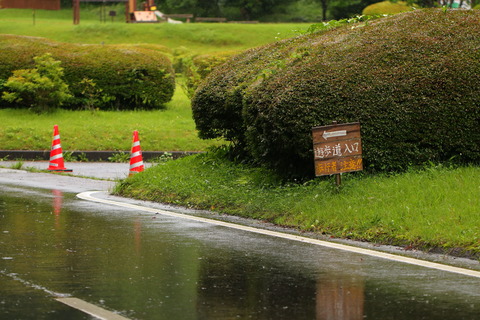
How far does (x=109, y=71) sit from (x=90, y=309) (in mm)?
Result: 20891

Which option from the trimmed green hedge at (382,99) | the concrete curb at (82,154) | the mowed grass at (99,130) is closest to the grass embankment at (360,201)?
the trimmed green hedge at (382,99)

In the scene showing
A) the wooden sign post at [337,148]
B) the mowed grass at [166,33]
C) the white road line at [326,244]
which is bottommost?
the white road line at [326,244]

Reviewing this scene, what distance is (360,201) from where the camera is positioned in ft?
34.9

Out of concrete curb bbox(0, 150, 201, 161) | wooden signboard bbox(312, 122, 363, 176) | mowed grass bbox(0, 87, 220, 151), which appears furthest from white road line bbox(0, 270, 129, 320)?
mowed grass bbox(0, 87, 220, 151)

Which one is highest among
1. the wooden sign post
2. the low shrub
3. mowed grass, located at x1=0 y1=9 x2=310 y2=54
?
mowed grass, located at x1=0 y1=9 x2=310 y2=54

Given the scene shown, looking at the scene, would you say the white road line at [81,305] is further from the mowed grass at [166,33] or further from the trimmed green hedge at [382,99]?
the mowed grass at [166,33]

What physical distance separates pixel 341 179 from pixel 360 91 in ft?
3.87

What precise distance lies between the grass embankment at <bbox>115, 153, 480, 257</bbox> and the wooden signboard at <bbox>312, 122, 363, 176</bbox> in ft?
1.08

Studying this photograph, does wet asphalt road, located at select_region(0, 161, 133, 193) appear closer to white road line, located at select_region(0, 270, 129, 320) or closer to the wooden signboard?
the wooden signboard

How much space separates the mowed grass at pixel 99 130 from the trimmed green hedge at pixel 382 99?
389 inches

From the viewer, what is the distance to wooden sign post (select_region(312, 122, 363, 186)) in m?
10.9

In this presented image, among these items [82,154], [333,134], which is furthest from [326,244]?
[82,154]

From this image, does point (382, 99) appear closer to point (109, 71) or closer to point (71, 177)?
point (71, 177)

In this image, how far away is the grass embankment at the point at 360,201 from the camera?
9.23 meters
